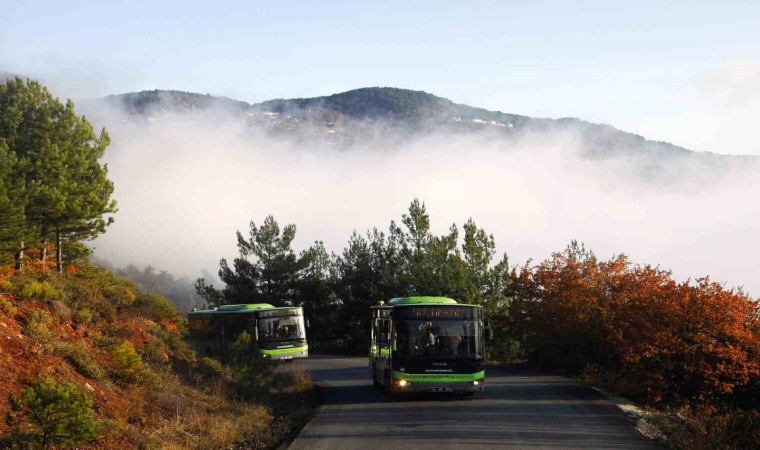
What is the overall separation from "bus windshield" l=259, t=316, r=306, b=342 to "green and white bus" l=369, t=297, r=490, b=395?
1927 centimetres

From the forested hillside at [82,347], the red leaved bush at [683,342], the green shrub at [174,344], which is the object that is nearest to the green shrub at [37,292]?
the forested hillside at [82,347]

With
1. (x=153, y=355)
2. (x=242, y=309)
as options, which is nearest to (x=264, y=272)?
(x=242, y=309)

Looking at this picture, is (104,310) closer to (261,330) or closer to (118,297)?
(118,297)

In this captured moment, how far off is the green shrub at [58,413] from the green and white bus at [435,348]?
10.9m

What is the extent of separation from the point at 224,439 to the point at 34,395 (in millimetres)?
5749

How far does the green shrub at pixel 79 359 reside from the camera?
18.3 m

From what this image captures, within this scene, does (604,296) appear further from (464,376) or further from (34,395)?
(34,395)

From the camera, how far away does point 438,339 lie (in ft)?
70.1

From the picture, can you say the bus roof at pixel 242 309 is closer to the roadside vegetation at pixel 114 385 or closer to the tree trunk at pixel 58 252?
the tree trunk at pixel 58 252

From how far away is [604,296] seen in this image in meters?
33.2

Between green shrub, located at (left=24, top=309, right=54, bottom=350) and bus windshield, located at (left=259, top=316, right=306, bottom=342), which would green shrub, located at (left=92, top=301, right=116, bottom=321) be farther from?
bus windshield, located at (left=259, top=316, right=306, bottom=342)

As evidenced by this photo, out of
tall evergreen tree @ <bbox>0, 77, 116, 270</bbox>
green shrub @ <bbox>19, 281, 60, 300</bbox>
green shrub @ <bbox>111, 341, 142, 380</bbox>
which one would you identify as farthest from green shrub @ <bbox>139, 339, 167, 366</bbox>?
tall evergreen tree @ <bbox>0, 77, 116, 270</bbox>

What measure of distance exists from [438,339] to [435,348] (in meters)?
0.29

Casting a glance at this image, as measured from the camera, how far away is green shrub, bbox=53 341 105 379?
18266 millimetres
